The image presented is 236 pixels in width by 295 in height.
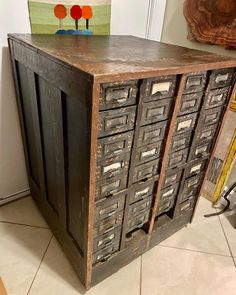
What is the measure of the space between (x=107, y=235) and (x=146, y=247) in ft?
1.08

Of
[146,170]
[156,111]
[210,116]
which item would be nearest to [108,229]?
[146,170]

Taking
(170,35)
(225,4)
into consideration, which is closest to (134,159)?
(225,4)

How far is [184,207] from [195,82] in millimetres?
666

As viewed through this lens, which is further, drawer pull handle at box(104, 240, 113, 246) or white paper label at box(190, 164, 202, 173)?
white paper label at box(190, 164, 202, 173)

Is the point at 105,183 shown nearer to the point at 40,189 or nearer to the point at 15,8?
the point at 40,189

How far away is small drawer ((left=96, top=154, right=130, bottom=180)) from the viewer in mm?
724

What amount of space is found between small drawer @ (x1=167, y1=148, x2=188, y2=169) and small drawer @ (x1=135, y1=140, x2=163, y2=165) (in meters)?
0.10

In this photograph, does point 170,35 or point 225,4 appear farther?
point 170,35

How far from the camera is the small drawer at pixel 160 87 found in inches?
26.9

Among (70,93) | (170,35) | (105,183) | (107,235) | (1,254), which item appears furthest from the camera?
(170,35)

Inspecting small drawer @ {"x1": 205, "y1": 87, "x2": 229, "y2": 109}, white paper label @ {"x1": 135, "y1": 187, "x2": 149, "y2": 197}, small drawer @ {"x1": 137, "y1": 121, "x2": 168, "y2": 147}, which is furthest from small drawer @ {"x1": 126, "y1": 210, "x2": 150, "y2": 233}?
small drawer @ {"x1": 205, "y1": 87, "x2": 229, "y2": 109}

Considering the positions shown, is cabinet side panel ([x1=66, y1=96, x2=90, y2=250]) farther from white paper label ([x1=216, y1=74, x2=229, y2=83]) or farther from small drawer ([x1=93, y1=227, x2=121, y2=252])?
white paper label ([x1=216, y1=74, x2=229, y2=83])

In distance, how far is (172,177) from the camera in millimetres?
1024

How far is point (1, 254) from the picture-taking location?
1.12 metres
